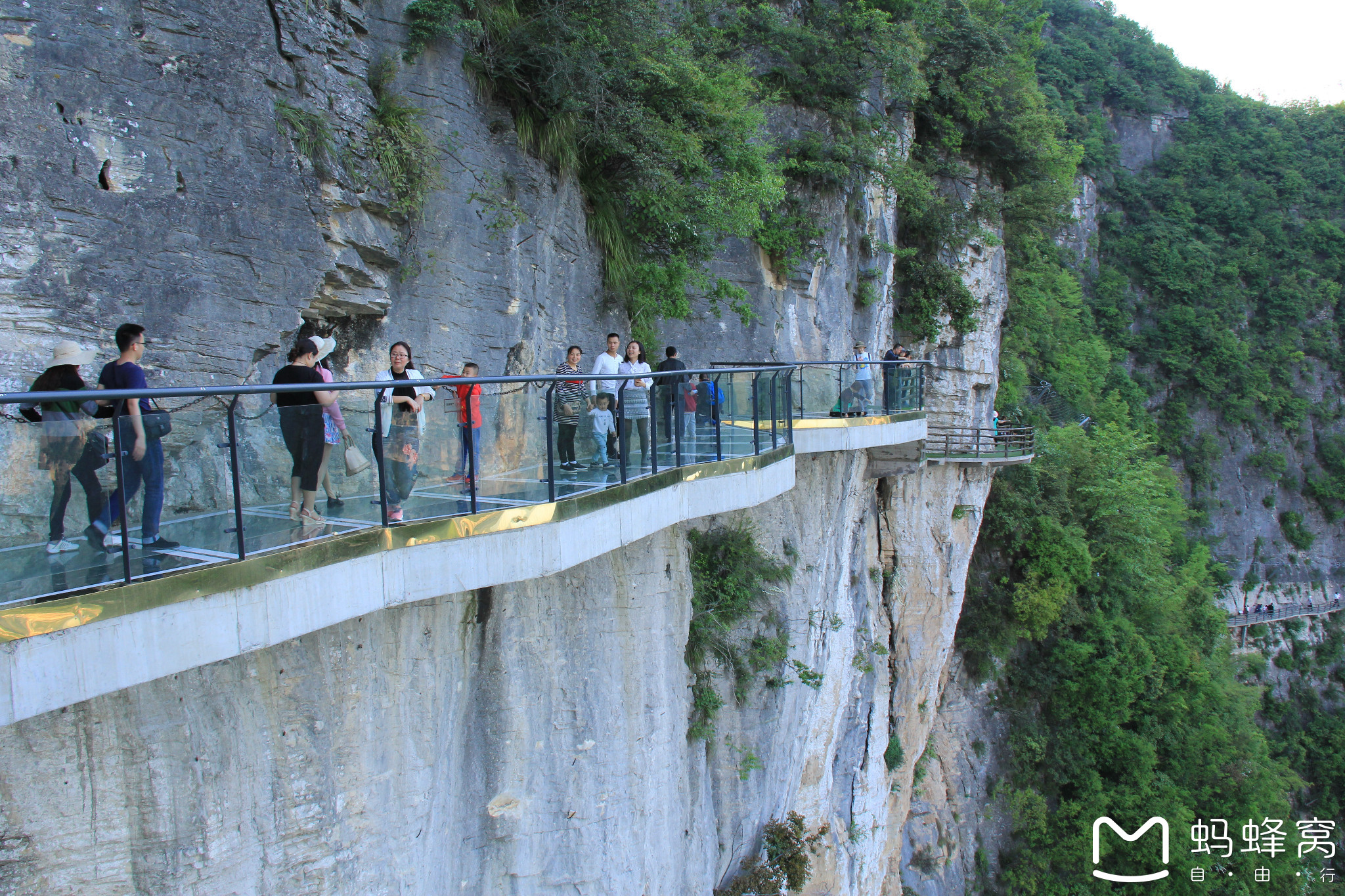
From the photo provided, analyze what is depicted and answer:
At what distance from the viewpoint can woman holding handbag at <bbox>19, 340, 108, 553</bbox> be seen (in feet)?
10.1

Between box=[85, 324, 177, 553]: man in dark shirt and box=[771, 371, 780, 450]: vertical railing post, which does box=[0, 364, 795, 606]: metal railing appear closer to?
box=[85, 324, 177, 553]: man in dark shirt

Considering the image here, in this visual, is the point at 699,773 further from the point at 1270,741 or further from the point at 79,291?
the point at 1270,741

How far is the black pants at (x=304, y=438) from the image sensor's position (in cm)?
389

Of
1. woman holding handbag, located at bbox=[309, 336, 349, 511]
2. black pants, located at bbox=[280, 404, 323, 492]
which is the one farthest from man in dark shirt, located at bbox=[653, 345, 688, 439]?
black pants, located at bbox=[280, 404, 323, 492]

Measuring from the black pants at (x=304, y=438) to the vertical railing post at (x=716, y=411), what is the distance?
3983 millimetres

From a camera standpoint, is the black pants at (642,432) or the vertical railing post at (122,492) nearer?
the vertical railing post at (122,492)

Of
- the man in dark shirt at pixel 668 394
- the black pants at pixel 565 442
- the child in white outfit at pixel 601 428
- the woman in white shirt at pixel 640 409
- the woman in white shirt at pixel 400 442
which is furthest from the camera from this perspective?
the man in dark shirt at pixel 668 394

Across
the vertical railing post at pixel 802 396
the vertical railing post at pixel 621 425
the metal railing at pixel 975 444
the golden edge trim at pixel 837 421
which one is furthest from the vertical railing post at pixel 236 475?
the metal railing at pixel 975 444

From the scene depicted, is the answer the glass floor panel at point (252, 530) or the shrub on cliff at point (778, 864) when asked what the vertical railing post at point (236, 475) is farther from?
the shrub on cliff at point (778, 864)

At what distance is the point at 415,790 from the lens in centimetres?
560


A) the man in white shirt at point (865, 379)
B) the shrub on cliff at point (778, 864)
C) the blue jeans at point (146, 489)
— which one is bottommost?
the shrub on cliff at point (778, 864)

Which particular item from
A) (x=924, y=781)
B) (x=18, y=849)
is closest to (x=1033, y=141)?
(x=924, y=781)

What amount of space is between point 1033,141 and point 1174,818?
17.8 metres

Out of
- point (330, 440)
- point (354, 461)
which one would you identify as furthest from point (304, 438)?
point (354, 461)
